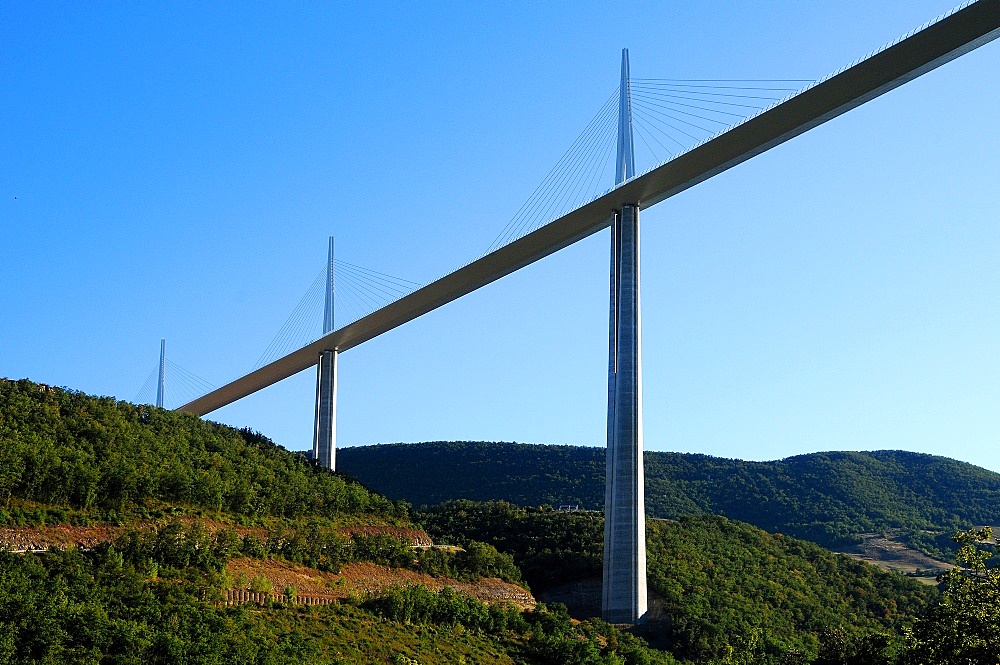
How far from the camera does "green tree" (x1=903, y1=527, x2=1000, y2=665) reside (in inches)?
468

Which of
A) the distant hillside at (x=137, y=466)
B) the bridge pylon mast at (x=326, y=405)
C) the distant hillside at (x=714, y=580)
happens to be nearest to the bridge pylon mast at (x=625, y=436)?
the distant hillside at (x=714, y=580)

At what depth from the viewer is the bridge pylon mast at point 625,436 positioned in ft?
103

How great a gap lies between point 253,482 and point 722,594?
14823 mm

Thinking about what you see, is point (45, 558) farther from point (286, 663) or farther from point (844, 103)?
point (844, 103)

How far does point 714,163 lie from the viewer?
101 feet

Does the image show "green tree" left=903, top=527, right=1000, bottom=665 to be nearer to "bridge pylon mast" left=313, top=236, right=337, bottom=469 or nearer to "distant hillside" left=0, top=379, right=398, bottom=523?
"distant hillside" left=0, top=379, right=398, bottom=523

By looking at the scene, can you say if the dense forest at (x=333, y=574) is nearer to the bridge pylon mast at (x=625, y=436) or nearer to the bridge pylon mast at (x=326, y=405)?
the bridge pylon mast at (x=625, y=436)

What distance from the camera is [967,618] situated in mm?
12172

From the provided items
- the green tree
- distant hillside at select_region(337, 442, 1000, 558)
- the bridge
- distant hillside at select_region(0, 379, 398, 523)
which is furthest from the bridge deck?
distant hillside at select_region(337, 442, 1000, 558)

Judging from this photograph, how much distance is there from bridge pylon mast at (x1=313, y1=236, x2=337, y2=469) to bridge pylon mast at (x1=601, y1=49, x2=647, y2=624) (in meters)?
18.4

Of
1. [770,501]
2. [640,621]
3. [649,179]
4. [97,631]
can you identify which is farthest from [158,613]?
[770,501]

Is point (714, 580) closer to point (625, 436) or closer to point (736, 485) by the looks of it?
point (625, 436)

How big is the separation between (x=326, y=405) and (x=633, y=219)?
66.1ft

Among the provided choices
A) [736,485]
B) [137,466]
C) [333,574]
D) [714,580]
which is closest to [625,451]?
[714,580]
